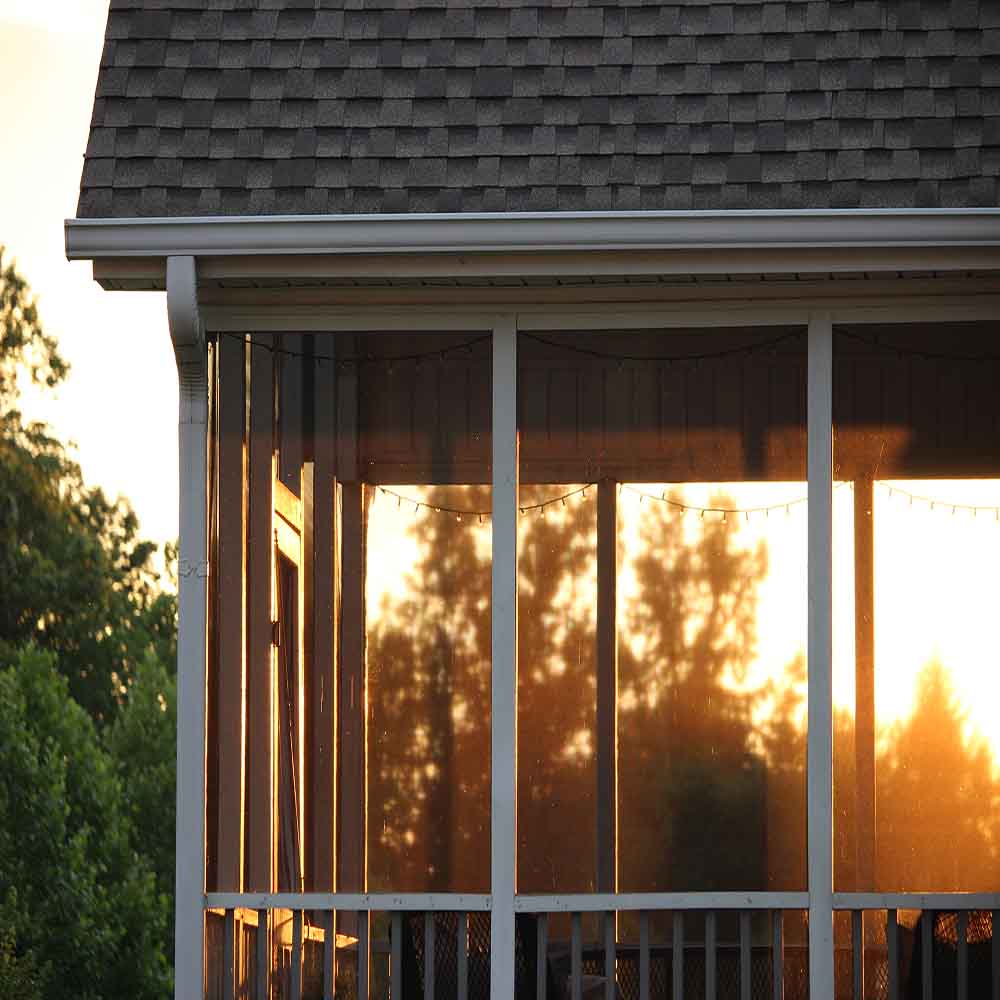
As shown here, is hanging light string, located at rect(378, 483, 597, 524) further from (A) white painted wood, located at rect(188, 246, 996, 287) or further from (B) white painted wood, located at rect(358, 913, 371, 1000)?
(B) white painted wood, located at rect(358, 913, 371, 1000)

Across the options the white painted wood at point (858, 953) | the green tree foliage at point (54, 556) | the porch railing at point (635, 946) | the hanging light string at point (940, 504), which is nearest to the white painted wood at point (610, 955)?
the porch railing at point (635, 946)

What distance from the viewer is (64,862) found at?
65.0ft

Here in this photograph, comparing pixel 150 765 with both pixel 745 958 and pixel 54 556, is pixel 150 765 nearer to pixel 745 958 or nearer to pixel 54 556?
pixel 54 556

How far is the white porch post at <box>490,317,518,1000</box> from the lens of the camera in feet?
16.1

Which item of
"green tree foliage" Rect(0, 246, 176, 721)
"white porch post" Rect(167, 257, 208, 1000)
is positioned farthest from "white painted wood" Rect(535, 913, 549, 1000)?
"green tree foliage" Rect(0, 246, 176, 721)

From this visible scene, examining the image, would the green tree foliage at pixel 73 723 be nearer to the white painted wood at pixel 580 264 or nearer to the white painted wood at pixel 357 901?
the white painted wood at pixel 357 901

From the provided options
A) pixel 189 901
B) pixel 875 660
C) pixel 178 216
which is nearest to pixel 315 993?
pixel 189 901

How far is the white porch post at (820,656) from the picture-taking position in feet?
16.0

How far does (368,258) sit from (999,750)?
2286 mm

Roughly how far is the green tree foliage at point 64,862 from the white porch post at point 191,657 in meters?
15.1

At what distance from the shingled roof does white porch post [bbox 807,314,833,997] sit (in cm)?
54

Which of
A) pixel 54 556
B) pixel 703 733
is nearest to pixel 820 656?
pixel 703 733

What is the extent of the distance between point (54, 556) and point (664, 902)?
21479mm

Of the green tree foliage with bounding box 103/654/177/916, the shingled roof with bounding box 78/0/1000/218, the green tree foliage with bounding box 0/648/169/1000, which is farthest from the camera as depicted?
the green tree foliage with bounding box 103/654/177/916
